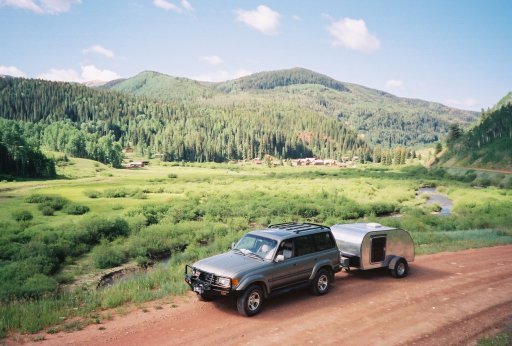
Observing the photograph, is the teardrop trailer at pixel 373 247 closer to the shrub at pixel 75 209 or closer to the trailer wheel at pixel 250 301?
the trailer wheel at pixel 250 301

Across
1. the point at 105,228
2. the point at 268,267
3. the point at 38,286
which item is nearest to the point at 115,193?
the point at 105,228

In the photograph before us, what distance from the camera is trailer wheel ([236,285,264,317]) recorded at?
11.9 m

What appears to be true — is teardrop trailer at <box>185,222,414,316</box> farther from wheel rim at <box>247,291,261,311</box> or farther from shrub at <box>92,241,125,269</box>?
shrub at <box>92,241,125,269</box>

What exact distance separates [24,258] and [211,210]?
2298 centimetres

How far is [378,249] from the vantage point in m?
16.3

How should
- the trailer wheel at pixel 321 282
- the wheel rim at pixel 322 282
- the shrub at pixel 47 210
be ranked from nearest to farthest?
the trailer wheel at pixel 321 282
the wheel rim at pixel 322 282
the shrub at pixel 47 210

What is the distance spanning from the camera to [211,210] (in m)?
45.0

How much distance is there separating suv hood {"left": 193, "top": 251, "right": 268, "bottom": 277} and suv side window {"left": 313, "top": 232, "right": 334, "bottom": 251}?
2.58 meters

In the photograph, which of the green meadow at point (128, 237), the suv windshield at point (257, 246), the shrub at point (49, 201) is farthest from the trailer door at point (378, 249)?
the shrub at point (49, 201)

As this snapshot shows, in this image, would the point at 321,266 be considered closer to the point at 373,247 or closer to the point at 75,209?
the point at 373,247

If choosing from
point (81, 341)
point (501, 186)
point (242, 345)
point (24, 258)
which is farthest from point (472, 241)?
point (501, 186)

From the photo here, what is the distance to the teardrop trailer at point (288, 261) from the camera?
1205cm

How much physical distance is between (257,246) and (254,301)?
77.5 inches

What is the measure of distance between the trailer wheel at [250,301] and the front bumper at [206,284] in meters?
0.54
